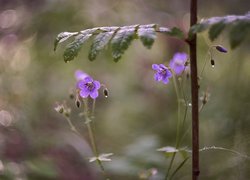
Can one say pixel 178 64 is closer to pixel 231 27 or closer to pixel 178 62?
pixel 178 62

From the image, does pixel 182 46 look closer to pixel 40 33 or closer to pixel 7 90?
pixel 40 33

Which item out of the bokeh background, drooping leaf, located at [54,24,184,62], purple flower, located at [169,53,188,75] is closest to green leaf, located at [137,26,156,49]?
drooping leaf, located at [54,24,184,62]

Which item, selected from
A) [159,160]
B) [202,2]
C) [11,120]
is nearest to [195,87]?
[159,160]

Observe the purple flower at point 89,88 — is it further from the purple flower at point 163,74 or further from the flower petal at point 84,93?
the purple flower at point 163,74

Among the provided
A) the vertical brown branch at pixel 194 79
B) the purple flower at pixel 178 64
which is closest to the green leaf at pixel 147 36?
the vertical brown branch at pixel 194 79

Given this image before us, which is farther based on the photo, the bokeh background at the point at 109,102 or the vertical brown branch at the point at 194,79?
Answer: the bokeh background at the point at 109,102

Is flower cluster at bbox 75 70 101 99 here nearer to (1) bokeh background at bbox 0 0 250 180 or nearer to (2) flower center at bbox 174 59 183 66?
(2) flower center at bbox 174 59 183 66
